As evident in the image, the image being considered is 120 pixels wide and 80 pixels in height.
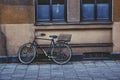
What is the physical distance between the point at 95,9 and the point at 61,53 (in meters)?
1.75

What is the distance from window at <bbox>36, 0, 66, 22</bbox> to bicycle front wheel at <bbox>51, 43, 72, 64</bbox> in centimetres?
90

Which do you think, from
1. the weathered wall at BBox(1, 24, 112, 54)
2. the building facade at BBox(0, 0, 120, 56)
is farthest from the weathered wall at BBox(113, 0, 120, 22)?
the weathered wall at BBox(1, 24, 112, 54)

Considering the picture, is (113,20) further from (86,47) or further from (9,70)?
(9,70)

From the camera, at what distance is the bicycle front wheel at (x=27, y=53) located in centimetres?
1128

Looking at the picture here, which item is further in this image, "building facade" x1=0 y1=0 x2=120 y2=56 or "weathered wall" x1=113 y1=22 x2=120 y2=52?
"weathered wall" x1=113 y1=22 x2=120 y2=52

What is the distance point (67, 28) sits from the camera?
38.1 ft

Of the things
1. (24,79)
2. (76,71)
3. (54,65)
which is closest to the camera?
(24,79)

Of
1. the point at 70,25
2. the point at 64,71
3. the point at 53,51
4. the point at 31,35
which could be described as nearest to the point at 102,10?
the point at 70,25

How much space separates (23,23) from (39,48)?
90 cm

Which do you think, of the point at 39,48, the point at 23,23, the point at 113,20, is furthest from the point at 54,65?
the point at 113,20

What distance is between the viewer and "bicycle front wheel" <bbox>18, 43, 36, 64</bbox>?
37.0 feet

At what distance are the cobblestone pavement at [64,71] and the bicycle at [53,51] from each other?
0.19m

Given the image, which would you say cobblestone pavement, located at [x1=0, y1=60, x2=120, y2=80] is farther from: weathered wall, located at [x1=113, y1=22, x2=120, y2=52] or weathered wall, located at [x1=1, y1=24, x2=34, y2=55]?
weathered wall, located at [x1=1, y1=24, x2=34, y2=55]

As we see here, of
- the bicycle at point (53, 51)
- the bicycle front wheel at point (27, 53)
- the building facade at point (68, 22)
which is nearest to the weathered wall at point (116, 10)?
the building facade at point (68, 22)
